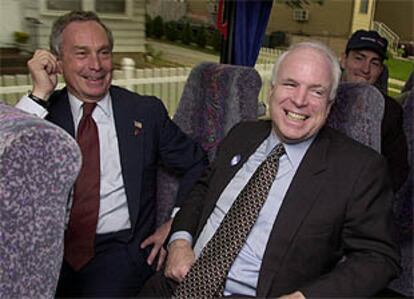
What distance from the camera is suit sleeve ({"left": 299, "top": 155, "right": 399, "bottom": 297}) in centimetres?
117

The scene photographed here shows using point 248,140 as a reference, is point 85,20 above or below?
above

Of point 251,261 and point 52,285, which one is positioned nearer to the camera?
point 52,285

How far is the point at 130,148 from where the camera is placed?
1.62m

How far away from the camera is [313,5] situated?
391cm

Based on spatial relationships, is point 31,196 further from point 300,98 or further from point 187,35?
point 187,35

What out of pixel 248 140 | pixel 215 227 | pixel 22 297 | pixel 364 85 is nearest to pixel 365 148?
pixel 364 85

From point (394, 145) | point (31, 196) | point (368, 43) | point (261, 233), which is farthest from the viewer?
point (368, 43)

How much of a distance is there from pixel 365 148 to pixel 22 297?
3.28ft

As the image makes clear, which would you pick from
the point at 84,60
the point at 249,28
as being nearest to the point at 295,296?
the point at 84,60

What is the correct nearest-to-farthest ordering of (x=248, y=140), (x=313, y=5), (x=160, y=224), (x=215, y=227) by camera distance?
(x=215, y=227) → (x=248, y=140) → (x=160, y=224) → (x=313, y=5)

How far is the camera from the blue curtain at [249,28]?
130 inches

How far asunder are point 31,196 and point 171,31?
3.29 metres

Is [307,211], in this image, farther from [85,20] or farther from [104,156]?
[85,20]

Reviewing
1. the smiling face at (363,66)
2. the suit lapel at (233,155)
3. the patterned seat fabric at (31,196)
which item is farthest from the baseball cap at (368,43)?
the patterned seat fabric at (31,196)
